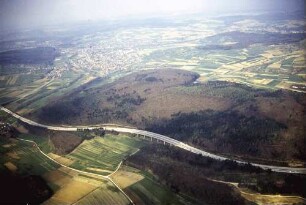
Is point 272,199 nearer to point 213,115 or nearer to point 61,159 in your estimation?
point 213,115

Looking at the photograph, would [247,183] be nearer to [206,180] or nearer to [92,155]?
[206,180]

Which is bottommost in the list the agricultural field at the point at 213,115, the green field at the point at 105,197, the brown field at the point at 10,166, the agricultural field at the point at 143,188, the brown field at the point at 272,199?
the brown field at the point at 272,199

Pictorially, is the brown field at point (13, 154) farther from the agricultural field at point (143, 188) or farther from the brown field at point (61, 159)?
the agricultural field at point (143, 188)

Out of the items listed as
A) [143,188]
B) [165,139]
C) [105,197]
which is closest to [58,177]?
[105,197]


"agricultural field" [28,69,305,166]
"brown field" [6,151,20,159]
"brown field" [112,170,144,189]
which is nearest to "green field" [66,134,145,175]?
"brown field" [112,170,144,189]

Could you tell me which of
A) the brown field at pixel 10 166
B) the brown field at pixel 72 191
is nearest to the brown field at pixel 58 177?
the brown field at pixel 72 191

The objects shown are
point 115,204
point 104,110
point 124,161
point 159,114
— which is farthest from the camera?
point 104,110

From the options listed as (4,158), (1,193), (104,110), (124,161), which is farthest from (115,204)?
(104,110)

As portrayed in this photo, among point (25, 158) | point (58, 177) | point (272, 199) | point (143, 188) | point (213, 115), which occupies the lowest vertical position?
point (272, 199)
